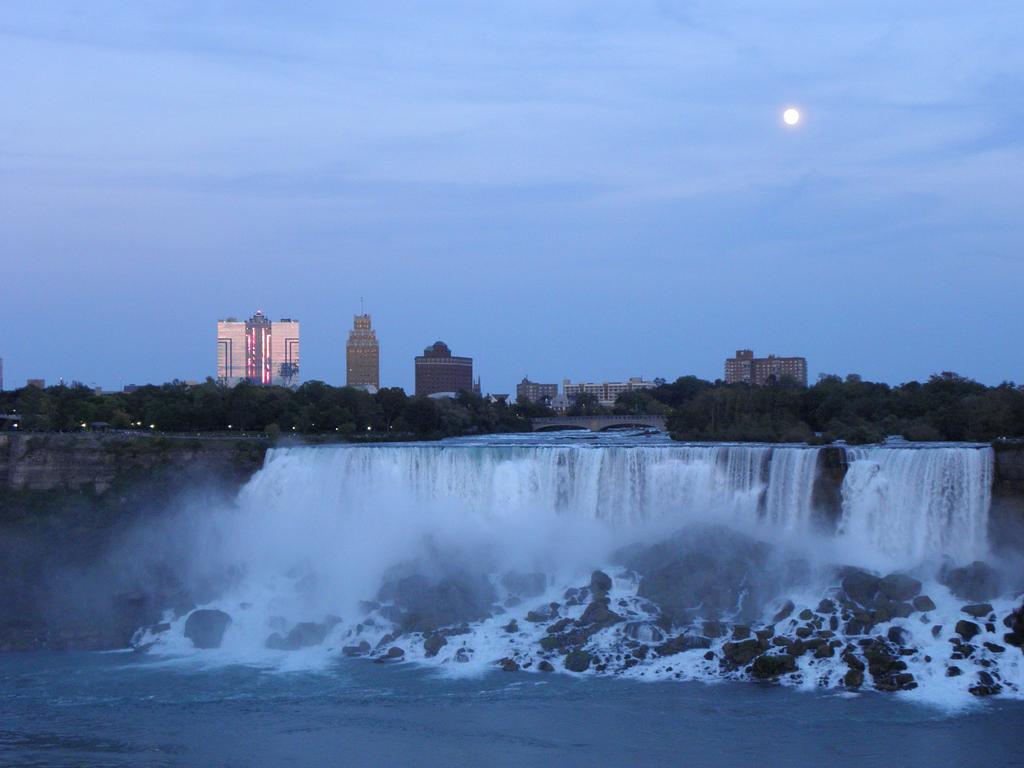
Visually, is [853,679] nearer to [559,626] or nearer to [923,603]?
[923,603]

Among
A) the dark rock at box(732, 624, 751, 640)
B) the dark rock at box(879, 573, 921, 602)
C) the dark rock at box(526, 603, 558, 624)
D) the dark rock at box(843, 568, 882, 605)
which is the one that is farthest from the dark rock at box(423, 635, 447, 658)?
the dark rock at box(879, 573, 921, 602)

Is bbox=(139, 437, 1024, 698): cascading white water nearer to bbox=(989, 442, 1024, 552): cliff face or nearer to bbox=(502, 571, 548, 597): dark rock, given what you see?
bbox=(502, 571, 548, 597): dark rock

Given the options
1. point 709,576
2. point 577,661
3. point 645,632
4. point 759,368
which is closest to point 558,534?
point 709,576

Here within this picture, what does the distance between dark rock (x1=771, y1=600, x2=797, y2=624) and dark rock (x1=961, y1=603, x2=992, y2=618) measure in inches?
131

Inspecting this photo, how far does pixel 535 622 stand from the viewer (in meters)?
24.2

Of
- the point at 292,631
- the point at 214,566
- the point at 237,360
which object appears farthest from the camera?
the point at 237,360

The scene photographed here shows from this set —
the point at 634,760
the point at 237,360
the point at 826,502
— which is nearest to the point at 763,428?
the point at 826,502

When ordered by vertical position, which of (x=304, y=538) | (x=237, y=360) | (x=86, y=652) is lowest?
(x=86, y=652)

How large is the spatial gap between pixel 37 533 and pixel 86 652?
836cm

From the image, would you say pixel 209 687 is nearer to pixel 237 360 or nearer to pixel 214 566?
pixel 214 566

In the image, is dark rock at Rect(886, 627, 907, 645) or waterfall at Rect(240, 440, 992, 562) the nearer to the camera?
dark rock at Rect(886, 627, 907, 645)

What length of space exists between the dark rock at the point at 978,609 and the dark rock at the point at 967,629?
0.53m

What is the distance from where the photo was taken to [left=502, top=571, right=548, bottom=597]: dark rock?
2598 centimetres

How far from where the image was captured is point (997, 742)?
17.1 metres
